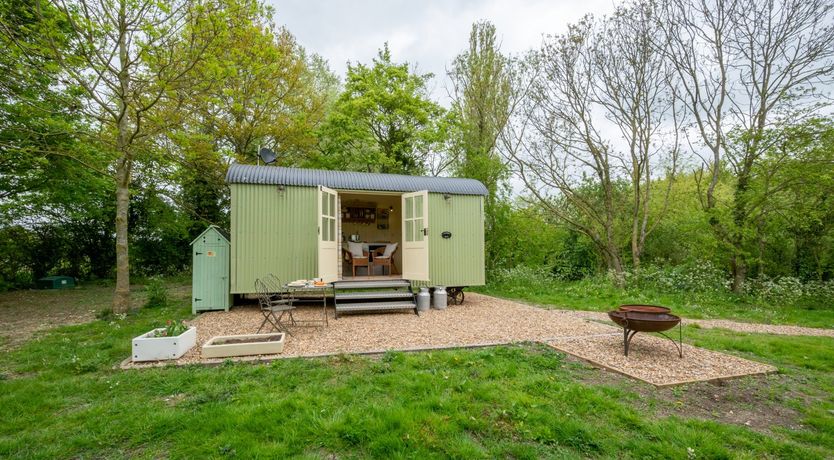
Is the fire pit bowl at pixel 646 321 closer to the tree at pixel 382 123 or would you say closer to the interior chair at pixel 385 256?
the interior chair at pixel 385 256

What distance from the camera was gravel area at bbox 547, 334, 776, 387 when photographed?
357 cm

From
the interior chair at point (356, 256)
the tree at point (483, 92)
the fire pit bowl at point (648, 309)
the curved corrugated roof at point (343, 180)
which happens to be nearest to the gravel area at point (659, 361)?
the fire pit bowl at point (648, 309)

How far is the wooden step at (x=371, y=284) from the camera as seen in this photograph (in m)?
6.78

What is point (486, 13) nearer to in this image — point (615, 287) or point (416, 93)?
point (416, 93)

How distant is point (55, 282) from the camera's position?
1016cm

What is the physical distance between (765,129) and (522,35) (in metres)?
6.60

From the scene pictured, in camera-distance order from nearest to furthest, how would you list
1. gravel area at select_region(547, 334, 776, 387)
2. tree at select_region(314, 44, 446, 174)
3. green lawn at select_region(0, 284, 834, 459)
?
green lawn at select_region(0, 284, 834, 459) < gravel area at select_region(547, 334, 776, 387) < tree at select_region(314, 44, 446, 174)

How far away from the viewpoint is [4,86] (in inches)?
253

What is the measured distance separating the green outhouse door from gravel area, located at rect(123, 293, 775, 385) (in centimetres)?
25

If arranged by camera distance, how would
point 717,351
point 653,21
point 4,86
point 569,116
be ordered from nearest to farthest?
point 717,351 < point 4,86 < point 653,21 < point 569,116

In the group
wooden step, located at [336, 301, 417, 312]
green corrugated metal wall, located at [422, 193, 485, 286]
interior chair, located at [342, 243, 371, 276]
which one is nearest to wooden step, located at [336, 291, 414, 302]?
wooden step, located at [336, 301, 417, 312]

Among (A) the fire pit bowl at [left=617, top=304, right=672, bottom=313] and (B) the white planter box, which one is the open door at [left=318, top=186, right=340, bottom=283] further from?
(A) the fire pit bowl at [left=617, top=304, right=672, bottom=313]

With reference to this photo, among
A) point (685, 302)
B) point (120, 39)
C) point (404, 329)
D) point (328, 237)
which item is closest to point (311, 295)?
point (328, 237)

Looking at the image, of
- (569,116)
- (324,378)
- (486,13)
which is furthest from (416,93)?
(324,378)
